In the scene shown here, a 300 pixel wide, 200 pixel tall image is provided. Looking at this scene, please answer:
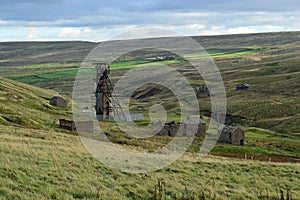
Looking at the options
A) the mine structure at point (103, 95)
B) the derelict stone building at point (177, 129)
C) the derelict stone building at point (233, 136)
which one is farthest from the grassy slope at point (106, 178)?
the mine structure at point (103, 95)

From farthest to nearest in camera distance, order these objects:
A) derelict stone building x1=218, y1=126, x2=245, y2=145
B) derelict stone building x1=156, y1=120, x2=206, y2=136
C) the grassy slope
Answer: derelict stone building x1=156, y1=120, x2=206, y2=136 < derelict stone building x1=218, y1=126, x2=245, y2=145 < the grassy slope

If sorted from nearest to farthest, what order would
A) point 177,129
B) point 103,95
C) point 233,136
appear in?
1. point 233,136
2. point 177,129
3. point 103,95

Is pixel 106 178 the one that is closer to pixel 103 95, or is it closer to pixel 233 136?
pixel 233 136

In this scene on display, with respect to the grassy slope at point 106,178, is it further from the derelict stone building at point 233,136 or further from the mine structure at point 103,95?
the mine structure at point 103,95

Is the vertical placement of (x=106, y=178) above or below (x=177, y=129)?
above

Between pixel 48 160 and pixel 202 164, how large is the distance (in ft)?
34.6

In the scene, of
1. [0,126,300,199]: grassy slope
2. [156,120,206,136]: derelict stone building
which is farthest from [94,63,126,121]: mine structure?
[0,126,300,199]: grassy slope

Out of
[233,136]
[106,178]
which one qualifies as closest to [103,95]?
[233,136]

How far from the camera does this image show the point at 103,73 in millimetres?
72312

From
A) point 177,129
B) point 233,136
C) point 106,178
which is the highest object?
point 106,178

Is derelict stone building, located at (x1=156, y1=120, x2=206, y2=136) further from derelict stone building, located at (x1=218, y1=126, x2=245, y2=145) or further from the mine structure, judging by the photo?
the mine structure

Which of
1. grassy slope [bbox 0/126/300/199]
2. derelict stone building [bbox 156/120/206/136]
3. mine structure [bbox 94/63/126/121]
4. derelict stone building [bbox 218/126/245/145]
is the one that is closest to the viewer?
grassy slope [bbox 0/126/300/199]

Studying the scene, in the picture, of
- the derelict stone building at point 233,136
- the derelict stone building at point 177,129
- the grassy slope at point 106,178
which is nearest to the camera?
the grassy slope at point 106,178

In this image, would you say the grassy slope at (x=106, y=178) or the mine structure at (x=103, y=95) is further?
the mine structure at (x=103, y=95)
